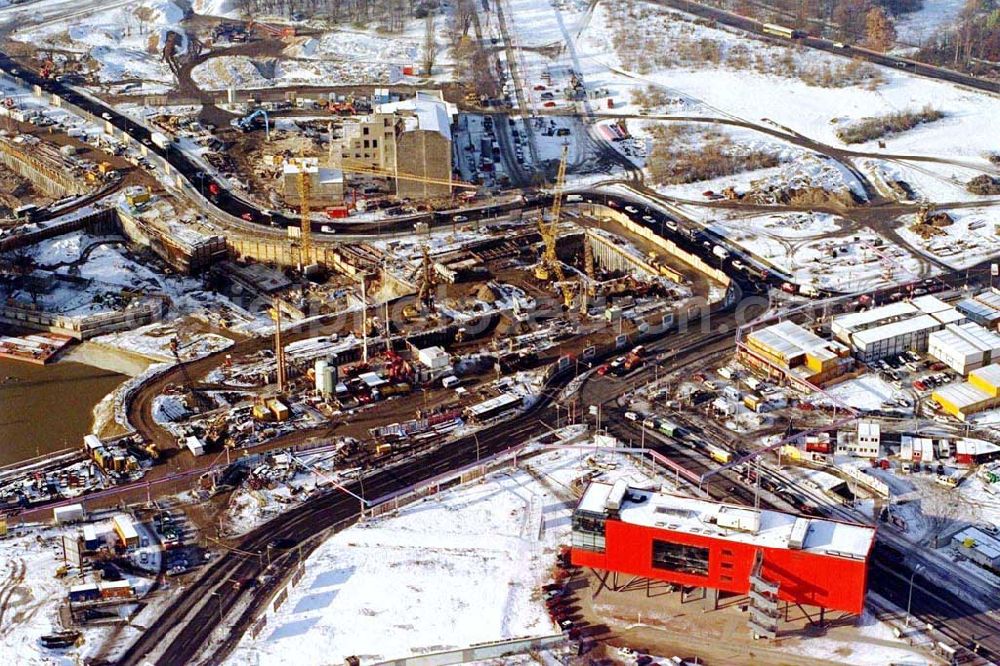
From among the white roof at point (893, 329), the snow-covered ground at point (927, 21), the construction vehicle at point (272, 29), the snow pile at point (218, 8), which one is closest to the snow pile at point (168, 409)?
the white roof at point (893, 329)

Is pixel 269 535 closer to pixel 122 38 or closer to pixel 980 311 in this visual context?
pixel 980 311

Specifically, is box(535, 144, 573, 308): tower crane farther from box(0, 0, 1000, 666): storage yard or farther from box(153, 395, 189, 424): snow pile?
box(153, 395, 189, 424): snow pile

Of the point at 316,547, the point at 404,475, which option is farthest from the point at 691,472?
the point at 316,547

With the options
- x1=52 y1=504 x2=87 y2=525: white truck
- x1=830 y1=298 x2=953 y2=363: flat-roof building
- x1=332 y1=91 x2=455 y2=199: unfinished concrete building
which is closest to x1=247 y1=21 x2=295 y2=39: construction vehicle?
x1=332 y1=91 x2=455 y2=199: unfinished concrete building

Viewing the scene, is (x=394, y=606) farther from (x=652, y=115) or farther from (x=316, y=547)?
(x=652, y=115)

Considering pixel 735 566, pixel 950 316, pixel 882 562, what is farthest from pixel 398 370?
pixel 950 316

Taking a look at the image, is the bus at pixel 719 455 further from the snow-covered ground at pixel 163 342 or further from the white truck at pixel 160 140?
the white truck at pixel 160 140
